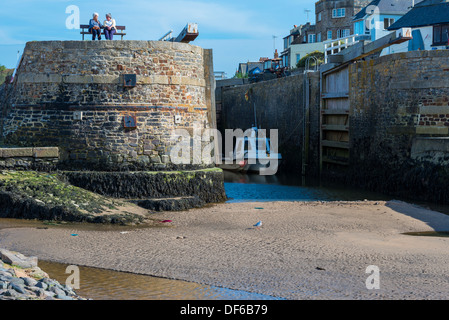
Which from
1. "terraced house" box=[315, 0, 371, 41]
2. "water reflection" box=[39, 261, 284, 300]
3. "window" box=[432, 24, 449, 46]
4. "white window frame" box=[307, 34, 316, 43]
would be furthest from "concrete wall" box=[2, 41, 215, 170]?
"white window frame" box=[307, 34, 316, 43]

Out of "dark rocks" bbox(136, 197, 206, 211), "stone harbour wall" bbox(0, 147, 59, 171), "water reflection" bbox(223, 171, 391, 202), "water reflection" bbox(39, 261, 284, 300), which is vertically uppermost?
"stone harbour wall" bbox(0, 147, 59, 171)

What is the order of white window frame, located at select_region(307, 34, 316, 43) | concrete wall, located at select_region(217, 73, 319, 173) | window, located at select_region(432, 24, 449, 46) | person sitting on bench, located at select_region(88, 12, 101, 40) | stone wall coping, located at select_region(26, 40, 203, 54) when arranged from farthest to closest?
white window frame, located at select_region(307, 34, 316, 43) < window, located at select_region(432, 24, 449, 46) < concrete wall, located at select_region(217, 73, 319, 173) < person sitting on bench, located at select_region(88, 12, 101, 40) < stone wall coping, located at select_region(26, 40, 203, 54)

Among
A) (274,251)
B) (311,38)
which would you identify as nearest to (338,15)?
(311,38)

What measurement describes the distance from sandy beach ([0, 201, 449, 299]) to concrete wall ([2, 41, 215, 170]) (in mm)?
2310

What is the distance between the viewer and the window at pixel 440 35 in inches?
1499

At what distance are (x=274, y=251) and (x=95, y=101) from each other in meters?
6.96

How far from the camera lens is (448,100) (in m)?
18.9

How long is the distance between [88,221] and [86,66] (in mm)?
4278

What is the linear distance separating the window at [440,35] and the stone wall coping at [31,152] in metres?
29.7

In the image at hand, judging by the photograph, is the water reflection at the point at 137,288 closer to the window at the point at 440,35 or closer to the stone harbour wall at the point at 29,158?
the stone harbour wall at the point at 29,158

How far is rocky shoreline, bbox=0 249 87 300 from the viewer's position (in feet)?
21.5

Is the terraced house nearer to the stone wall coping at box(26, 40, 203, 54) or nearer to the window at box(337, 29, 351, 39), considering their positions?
the window at box(337, 29, 351, 39)

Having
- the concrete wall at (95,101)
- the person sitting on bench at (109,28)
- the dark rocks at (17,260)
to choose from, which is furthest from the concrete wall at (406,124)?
the dark rocks at (17,260)

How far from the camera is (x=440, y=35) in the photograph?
38344 millimetres
